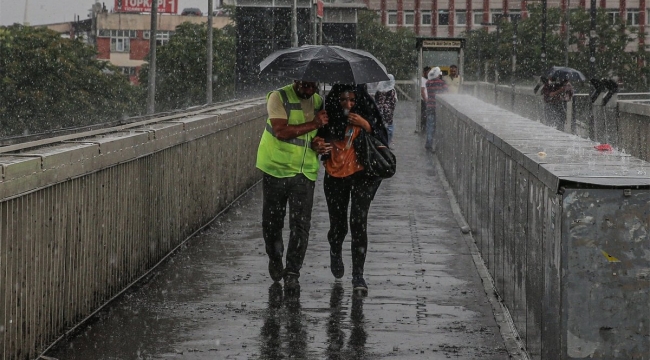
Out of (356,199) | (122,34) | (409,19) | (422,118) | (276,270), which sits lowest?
(276,270)

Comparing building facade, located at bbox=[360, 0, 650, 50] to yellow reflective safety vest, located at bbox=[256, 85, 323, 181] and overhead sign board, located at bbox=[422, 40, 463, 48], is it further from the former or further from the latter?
yellow reflective safety vest, located at bbox=[256, 85, 323, 181]

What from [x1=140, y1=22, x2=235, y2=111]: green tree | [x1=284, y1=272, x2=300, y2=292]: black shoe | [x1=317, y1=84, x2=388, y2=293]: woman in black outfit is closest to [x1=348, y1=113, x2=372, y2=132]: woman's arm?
[x1=317, y1=84, x2=388, y2=293]: woman in black outfit

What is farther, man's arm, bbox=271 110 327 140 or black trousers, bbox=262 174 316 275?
black trousers, bbox=262 174 316 275

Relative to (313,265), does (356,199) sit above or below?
above

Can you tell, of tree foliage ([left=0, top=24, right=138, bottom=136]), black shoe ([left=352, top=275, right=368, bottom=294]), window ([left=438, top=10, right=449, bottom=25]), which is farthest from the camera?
window ([left=438, top=10, right=449, bottom=25])

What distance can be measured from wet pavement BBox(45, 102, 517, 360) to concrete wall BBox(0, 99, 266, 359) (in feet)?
0.69

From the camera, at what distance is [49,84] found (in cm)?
8494

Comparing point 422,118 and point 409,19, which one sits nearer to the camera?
point 422,118

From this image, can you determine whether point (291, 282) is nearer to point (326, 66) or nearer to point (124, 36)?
point (326, 66)

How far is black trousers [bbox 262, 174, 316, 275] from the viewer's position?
33.8ft

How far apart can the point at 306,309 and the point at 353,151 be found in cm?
139

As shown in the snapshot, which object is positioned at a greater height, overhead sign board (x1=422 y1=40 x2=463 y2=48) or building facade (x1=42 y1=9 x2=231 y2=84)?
building facade (x1=42 y1=9 x2=231 y2=84)

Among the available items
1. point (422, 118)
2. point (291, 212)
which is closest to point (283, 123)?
point (291, 212)

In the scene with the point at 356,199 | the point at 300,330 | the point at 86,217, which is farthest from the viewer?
the point at 356,199
